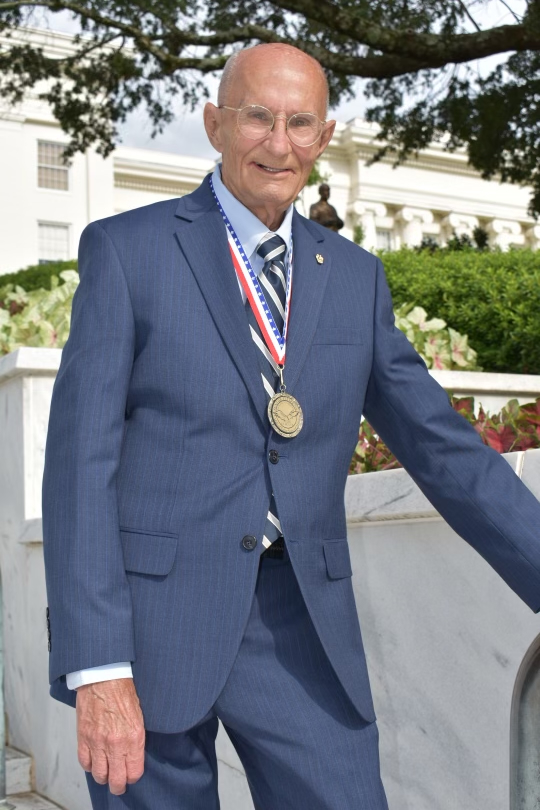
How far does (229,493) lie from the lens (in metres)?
2.27

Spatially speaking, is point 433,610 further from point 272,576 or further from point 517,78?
point 517,78

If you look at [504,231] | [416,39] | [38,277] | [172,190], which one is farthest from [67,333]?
[504,231]

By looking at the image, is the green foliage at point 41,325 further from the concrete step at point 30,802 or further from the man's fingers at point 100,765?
the man's fingers at point 100,765

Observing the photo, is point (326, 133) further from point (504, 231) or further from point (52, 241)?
point (504, 231)

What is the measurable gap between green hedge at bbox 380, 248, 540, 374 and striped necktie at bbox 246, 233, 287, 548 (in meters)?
Result: 5.54

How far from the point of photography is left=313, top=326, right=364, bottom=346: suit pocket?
2.44 metres

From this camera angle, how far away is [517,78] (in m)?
11.7

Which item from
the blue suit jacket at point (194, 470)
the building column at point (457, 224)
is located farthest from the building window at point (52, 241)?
the blue suit jacket at point (194, 470)

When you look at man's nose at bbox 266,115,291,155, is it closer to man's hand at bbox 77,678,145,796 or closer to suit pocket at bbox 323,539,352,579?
suit pocket at bbox 323,539,352,579

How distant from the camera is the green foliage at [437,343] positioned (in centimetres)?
716

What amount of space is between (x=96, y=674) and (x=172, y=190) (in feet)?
159

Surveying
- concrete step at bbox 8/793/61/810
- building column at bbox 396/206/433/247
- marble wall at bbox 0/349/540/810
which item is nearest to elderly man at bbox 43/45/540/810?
marble wall at bbox 0/349/540/810

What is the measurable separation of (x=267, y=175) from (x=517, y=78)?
401 inches

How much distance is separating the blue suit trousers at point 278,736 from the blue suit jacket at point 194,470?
0.20 ft
